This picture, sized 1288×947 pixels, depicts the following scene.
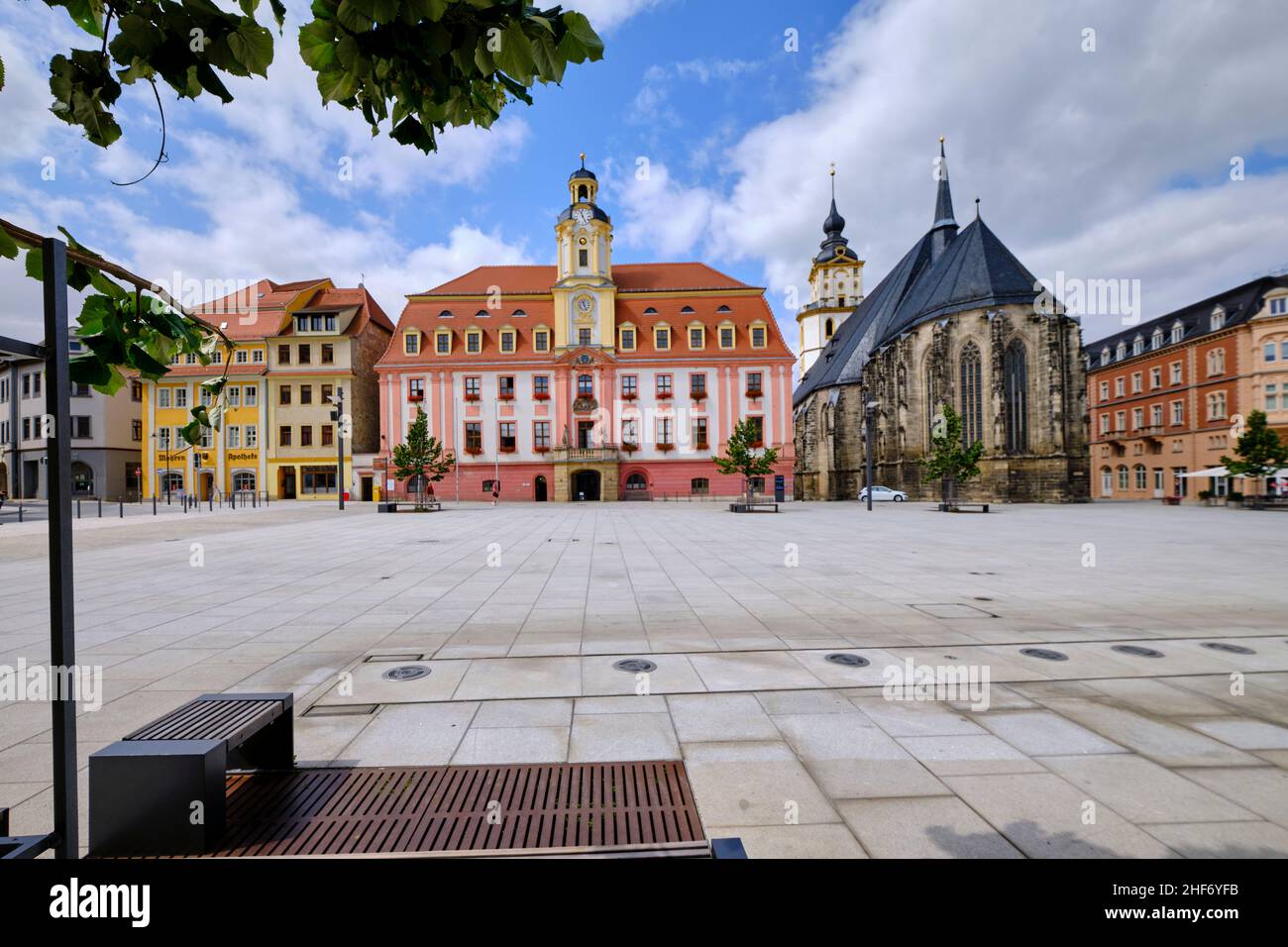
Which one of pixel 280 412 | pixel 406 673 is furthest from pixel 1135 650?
pixel 280 412

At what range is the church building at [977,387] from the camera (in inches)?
1642

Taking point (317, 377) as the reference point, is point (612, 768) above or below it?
below

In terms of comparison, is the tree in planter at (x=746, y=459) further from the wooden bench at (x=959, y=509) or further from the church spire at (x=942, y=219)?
the church spire at (x=942, y=219)

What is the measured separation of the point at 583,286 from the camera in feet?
158

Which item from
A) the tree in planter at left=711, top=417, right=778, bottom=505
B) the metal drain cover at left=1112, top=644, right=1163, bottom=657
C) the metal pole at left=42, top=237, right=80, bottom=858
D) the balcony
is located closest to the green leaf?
the metal pole at left=42, top=237, right=80, bottom=858

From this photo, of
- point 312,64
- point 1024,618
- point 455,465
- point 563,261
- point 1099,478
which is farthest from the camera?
point 1099,478

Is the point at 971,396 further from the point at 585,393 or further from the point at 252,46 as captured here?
the point at 252,46

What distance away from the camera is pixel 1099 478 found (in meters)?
62.5

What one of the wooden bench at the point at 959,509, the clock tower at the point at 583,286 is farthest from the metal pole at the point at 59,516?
the clock tower at the point at 583,286

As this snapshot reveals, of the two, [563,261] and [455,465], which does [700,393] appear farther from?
[455,465]

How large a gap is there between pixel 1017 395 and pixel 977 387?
2.64 m
